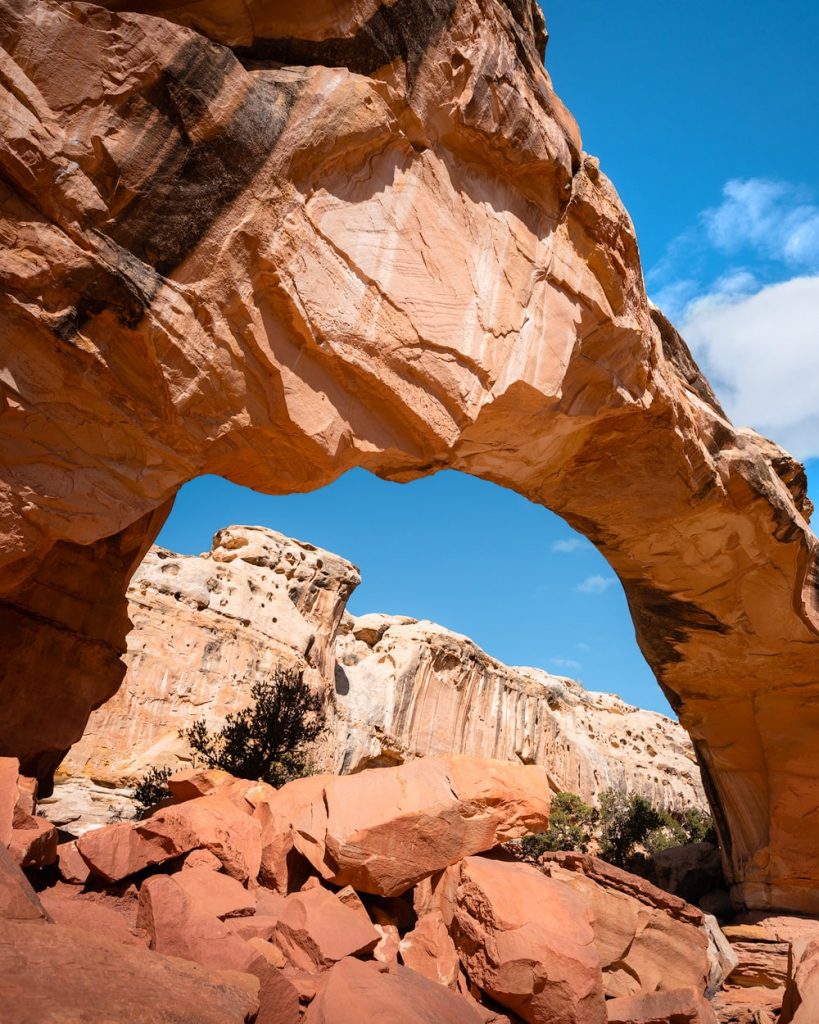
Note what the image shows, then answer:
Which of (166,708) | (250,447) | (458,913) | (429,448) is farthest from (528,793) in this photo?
(166,708)

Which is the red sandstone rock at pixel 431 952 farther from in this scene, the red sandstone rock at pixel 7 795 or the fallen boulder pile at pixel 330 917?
the red sandstone rock at pixel 7 795

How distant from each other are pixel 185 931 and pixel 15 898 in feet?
3.22

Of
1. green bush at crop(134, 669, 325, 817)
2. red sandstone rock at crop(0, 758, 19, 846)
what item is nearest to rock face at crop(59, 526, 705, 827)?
green bush at crop(134, 669, 325, 817)

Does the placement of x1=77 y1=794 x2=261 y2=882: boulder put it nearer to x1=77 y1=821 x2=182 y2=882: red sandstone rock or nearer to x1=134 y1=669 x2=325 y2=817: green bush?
x1=77 y1=821 x2=182 y2=882: red sandstone rock

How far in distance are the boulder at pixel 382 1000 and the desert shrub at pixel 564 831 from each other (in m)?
9.75

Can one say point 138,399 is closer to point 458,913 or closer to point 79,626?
point 79,626

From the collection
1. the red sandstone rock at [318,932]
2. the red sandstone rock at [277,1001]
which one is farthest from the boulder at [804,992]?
the red sandstone rock at [277,1001]

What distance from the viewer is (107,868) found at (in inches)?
160

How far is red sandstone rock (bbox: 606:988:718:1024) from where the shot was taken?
4.55 m

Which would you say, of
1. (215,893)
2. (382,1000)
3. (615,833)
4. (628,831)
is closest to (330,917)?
(215,893)

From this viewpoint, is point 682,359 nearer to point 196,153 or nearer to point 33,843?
point 196,153

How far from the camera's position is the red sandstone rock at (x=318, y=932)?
369 centimetres

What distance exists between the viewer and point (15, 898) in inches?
110

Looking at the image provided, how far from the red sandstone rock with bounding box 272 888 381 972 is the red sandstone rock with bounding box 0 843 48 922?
1.36 metres
